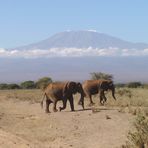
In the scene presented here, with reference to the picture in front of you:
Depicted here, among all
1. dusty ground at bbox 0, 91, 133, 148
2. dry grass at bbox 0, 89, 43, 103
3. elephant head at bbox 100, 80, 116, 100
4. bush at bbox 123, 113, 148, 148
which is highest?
elephant head at bbox 100, 80, 116, 100

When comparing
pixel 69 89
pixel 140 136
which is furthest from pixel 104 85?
pixel 140 136

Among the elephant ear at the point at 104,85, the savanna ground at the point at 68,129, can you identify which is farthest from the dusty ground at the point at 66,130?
the elephant ear at the point at 104,85

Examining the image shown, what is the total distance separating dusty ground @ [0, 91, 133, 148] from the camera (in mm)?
20125

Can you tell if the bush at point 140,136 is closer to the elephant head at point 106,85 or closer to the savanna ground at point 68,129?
the savanna ground at point 68,129

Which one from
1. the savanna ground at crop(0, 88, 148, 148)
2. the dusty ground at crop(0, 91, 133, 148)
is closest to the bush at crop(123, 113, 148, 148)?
the savanna ground at crop(0, 88, 148, 148)

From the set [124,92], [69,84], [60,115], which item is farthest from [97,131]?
[124,92]

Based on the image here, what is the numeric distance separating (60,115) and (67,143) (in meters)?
8.60

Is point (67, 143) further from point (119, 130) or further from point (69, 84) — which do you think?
point (69, 84)

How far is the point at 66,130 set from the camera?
23516 millimetres

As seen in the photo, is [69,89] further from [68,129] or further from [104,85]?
[68,129]

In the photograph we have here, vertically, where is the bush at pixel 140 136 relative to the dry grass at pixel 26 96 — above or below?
above

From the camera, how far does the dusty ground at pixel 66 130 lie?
66.0 feet

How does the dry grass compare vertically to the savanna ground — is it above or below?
Result: below

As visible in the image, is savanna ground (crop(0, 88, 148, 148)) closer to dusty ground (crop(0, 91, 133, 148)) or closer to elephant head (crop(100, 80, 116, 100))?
dusty ground (crop(0, 91, 133, 148))
